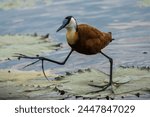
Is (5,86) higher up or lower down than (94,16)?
lower down

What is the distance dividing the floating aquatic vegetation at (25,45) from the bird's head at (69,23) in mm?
147

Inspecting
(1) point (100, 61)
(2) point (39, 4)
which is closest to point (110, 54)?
(1) point (100, 61)

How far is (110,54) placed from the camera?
2.53 metres

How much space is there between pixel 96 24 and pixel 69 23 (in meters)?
0.15

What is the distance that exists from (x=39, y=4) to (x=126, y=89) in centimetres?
60

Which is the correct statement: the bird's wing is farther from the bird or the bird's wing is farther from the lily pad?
the lily pad

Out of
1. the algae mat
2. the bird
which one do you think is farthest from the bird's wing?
the algae mat

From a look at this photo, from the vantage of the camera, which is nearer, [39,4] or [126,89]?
[126,89]

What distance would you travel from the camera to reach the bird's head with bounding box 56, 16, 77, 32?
2.46 metres

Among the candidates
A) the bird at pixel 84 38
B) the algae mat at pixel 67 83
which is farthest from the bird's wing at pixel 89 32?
the algae mat at pixel 67 83

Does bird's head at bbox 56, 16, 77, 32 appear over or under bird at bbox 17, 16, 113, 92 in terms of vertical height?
over

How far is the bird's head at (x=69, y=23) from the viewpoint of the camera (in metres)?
2.46

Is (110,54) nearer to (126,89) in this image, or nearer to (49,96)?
(126,89)

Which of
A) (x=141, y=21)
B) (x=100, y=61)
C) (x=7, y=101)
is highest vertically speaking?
(x=141, y=21)
